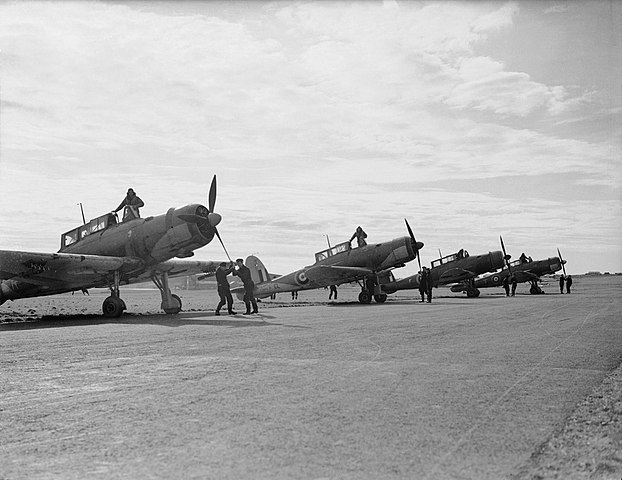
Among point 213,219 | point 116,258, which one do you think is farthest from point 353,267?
point 116,258

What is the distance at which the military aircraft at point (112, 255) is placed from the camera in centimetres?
2167

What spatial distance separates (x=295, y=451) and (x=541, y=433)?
2085 mm

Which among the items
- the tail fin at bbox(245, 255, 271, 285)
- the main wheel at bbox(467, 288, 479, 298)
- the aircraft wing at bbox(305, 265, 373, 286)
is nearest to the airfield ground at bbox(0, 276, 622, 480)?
the aircraft wing at bbox(305, 265, 373, 286)

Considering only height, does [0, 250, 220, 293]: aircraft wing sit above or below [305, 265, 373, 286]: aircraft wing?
above

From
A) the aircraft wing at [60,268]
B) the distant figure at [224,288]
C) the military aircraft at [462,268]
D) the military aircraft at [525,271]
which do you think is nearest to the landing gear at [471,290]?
the military aircraft at [462,268]

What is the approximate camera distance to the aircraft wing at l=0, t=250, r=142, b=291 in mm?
21125

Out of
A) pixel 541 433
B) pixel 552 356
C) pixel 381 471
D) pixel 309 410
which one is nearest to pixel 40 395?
pixel 309 410

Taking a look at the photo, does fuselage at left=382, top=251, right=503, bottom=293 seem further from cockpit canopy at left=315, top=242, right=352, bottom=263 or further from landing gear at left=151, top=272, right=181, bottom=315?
landing gear at left=151, top=272, right=181, bottom=315

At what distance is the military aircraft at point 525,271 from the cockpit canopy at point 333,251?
959 inches

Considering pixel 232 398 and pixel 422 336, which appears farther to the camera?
pixel 422 336

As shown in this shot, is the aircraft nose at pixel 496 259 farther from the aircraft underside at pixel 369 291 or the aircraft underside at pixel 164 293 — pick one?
the aircraft underside at pixel 164 293

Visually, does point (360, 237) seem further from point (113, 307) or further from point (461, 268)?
point (113, 307)

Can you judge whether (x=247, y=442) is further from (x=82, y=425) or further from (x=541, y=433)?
(x=541, y=433)

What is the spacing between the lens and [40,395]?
22.6 feet
